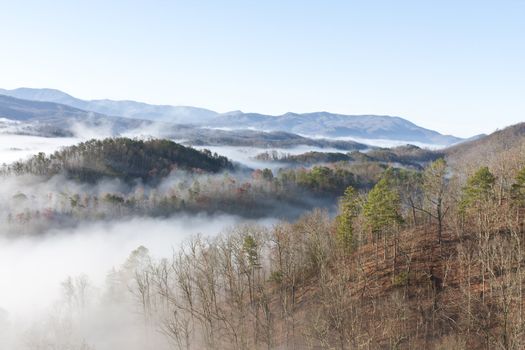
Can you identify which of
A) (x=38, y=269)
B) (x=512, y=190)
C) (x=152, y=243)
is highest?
(x=512, y=190)

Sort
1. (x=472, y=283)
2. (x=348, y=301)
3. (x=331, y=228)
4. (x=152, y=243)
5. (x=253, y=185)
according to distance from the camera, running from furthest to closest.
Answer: (x=253, y=185)
(x=152, y=243)
(x=331, y=228)
(x=472, y=283)
(x=348, y=301)

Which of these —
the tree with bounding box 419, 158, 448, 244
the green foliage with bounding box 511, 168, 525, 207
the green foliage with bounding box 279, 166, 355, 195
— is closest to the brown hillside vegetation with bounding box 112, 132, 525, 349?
the green foliage with bounding box 511, 168, 525, 207

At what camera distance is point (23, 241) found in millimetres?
175500

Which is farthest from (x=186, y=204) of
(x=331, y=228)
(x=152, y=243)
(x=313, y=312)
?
(x=313, y=312)

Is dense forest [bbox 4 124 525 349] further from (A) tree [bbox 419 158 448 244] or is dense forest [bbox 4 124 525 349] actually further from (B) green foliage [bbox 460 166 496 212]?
(A) tree [bbox 419 158 448 244]

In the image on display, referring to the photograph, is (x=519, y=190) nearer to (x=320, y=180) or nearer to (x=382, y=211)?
(x=382, y=211)

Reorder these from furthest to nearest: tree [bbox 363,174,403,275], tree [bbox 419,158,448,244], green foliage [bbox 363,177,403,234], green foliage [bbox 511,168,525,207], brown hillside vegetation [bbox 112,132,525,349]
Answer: green foliage [bbox 511,168,525,207] → green foliage [bbox 363,177,403,234] → tree [bbox 363,174,403,275] → tree [bbox 419,158,448,244] → brown hillside vegetation [bbox 112,132,525,349]

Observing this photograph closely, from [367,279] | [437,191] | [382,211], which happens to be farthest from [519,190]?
[367,279]

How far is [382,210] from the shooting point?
187 ft

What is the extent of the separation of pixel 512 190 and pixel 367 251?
23.0 m

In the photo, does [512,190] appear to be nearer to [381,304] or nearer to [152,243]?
[381,304]

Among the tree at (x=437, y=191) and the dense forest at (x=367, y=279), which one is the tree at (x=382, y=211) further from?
the tree at (x=437, y=191)

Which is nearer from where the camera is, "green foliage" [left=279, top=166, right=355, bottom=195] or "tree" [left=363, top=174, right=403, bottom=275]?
"tree" [left=363, top=174, right=403, bottom=275]

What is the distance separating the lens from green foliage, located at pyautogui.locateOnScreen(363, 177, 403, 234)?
5659cm
